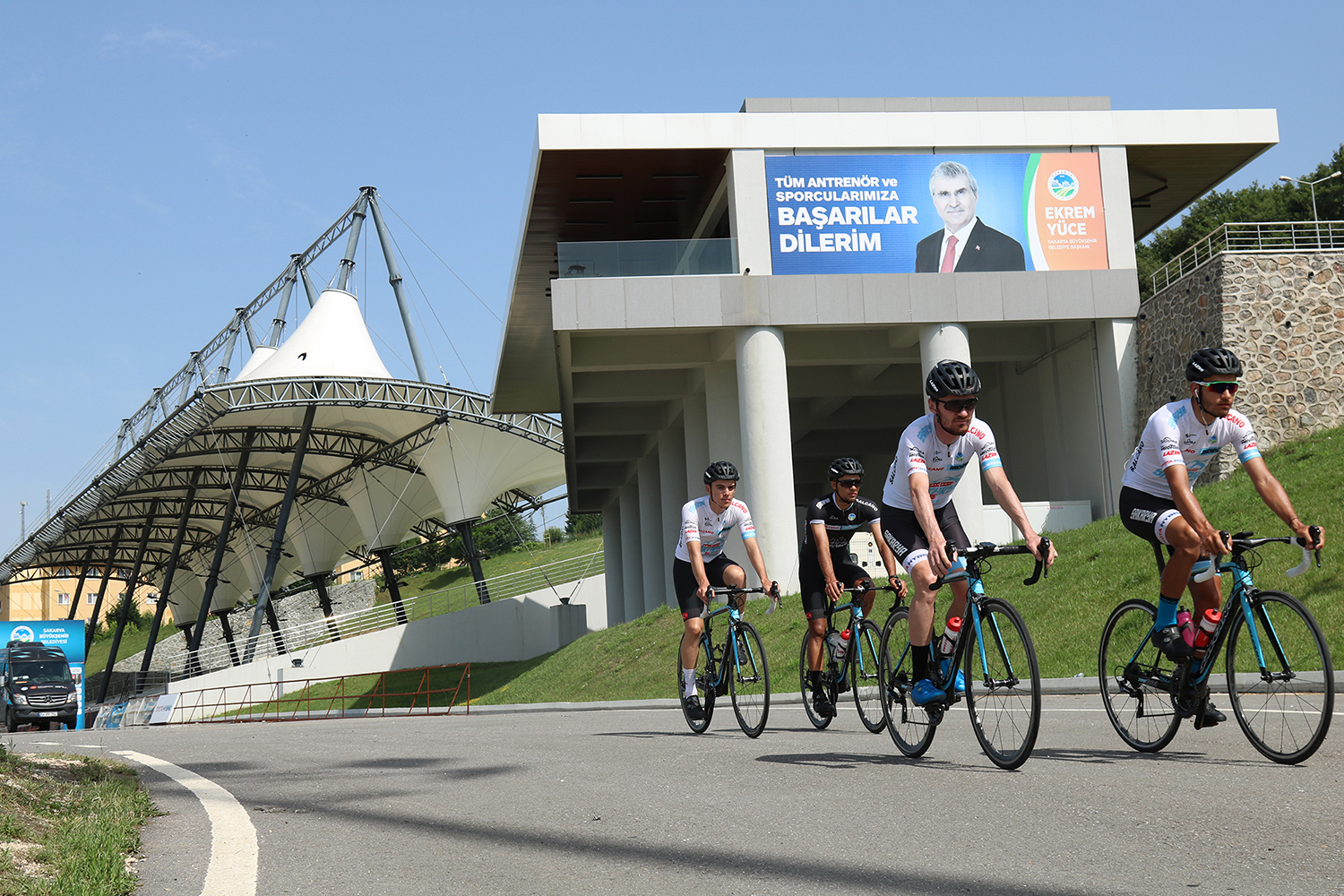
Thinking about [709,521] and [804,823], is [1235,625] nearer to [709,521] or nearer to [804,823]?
[804,823]

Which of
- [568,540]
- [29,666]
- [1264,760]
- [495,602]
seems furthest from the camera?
[568,540]

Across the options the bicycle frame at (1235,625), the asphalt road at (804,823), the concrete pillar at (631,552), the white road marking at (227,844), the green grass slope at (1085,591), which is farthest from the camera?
the concrete pillar at (631,552)

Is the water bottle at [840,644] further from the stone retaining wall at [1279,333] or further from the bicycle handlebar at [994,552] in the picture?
the stone retaining wall at [1279,333]

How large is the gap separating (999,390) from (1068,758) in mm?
30214

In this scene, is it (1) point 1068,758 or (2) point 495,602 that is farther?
(2) point 495,602

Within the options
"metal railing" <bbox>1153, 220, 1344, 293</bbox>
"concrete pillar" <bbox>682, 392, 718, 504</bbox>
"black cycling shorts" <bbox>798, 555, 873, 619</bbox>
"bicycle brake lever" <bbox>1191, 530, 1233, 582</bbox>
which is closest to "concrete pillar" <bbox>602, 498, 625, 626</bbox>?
"concrete pillar" <bbox>682, 392, 718, 504</bbox>

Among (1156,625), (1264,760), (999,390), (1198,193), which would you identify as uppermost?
(1198,193)

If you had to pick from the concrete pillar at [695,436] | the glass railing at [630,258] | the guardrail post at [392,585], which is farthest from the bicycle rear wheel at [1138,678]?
the guardrail post at [392,585]

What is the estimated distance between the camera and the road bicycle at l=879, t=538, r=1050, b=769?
580cm

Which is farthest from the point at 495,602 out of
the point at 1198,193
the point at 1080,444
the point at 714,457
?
the point at 1198,193

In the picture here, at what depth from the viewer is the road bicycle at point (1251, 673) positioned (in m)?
5.79

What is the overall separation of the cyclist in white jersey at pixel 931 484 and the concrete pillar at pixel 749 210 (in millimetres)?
21244

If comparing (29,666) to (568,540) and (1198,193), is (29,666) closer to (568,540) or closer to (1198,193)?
(1198,193)

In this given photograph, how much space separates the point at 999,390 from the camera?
3559 centimetres
